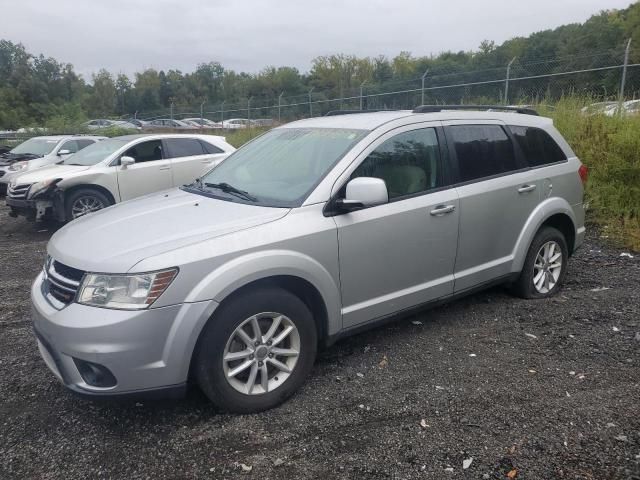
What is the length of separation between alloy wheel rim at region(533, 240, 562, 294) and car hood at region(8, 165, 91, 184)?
7157mm

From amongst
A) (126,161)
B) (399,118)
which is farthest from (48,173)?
(399,118)

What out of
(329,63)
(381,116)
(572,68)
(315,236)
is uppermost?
(329,63)

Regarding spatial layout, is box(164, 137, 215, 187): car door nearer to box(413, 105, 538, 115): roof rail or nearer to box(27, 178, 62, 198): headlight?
box(27, 178, 62, 198): headlight

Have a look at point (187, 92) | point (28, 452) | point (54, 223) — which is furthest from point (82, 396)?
point (187, 92)

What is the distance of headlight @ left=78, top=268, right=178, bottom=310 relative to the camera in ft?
9.00

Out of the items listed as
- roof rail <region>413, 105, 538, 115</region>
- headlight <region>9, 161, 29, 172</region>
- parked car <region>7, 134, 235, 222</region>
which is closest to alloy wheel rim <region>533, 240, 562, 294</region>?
roof rail <region>413, 105, 538, 115</region>

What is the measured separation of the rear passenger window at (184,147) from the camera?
952 centimetres

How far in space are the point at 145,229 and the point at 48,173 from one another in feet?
21.8

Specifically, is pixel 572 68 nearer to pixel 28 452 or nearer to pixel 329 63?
pixel 28 452

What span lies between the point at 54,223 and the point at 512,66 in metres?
11.2

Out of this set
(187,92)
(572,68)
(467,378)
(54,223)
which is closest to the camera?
(467,378)

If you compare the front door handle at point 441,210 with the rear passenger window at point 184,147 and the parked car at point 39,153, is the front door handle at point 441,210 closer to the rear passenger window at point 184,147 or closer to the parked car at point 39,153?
the rear passenger window at point 184,147

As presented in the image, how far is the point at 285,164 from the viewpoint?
3902 mm

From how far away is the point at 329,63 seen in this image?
69688mm
